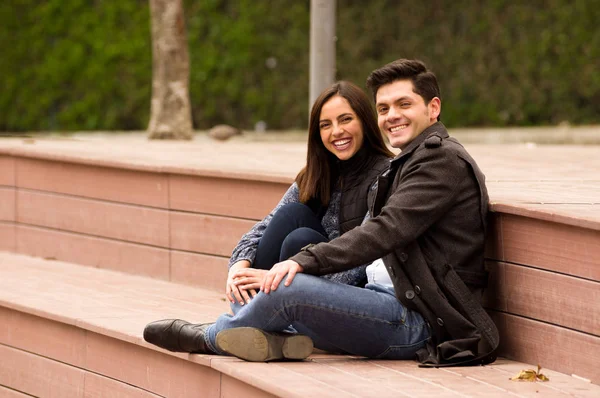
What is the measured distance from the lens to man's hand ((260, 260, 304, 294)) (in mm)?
3900

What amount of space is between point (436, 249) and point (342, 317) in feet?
1.33

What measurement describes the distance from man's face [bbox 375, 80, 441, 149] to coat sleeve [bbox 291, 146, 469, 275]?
196mm

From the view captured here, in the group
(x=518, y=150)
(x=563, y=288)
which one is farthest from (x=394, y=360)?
(x=518, y=150)

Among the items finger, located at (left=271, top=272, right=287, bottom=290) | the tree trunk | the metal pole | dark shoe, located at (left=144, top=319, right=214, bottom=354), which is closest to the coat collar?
finger, located at (left=271, top=272, right=287, bottom=290)

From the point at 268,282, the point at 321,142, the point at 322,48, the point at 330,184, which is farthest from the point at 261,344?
the point at 322,48

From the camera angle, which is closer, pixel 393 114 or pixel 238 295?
pixel 393 114

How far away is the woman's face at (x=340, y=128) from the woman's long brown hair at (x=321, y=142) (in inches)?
0.8

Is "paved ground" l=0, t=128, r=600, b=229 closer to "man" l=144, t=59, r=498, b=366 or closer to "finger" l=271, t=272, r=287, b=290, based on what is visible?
"man" l=144, t=59, r=498, b=366

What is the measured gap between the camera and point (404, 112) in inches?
162

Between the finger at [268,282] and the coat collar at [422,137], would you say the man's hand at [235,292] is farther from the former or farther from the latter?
the coat collar at [422,137]

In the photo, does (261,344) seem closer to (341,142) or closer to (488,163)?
(341,142)

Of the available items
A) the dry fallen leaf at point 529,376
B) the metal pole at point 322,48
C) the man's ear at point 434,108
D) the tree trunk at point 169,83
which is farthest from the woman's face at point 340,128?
the tree trunk at point 169,83

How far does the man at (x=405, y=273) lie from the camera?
3887mm

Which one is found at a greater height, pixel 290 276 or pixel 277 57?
pixel 277 57
